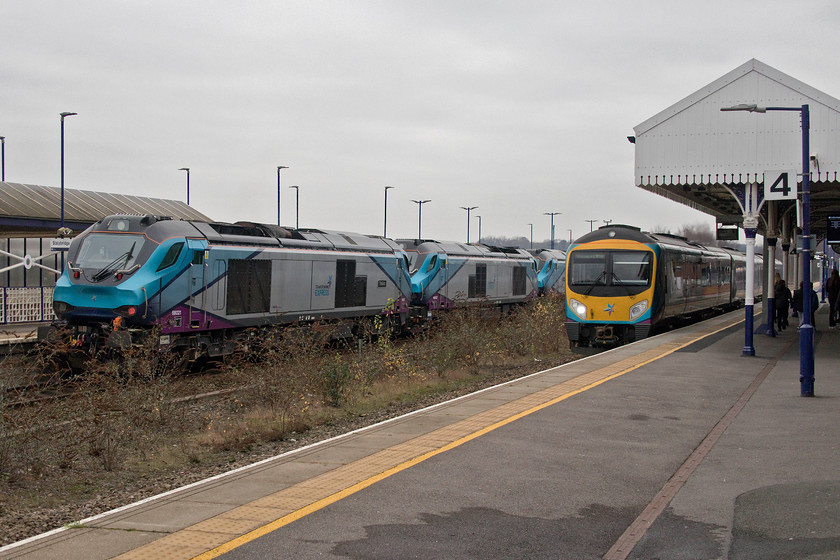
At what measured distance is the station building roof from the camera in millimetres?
30766

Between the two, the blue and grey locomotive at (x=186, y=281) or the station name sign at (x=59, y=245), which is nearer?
the blue and grey locomotive at (x=186, y=281)

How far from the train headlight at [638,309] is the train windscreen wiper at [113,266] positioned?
40.6ft

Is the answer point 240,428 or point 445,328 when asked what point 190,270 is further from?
point 240,428

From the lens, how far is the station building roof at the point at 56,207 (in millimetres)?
30766

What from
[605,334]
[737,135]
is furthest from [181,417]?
[737,135]

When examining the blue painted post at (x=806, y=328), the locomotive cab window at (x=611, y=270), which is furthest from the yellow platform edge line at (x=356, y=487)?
the locomotive cab window at (x=611, y=270)

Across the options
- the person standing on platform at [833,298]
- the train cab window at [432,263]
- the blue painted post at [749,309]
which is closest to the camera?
the blue painted post at [749,309]

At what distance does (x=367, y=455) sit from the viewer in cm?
903

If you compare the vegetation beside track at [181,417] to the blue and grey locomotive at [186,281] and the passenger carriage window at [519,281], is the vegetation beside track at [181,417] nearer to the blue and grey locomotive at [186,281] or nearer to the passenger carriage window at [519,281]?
the blue and grey locomotive at [186,281]

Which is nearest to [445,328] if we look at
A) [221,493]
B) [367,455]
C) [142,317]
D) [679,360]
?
[679,360]

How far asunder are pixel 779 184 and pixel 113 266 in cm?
1443

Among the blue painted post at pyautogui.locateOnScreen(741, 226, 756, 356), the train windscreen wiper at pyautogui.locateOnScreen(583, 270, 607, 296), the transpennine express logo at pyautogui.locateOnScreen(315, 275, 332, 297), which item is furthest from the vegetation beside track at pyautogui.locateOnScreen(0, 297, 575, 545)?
the train windscreen wiper at pyautogui.locateOnScreen(583, 270, 607, 296)

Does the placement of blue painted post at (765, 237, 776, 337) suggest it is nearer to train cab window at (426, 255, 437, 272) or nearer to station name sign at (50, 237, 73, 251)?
train cab window at (426, 255, 437, 272)

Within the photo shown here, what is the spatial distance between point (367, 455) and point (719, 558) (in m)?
4.07
